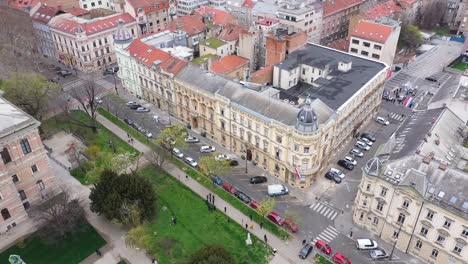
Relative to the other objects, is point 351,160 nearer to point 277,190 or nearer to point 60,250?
point 277,190

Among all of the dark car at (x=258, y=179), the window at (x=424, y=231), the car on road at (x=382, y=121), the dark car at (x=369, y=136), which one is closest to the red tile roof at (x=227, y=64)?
the dark car at (x=258, y=179)

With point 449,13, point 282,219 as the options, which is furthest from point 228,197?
point 449,13

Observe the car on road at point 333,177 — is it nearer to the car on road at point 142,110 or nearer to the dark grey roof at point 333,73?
the dark grey roof at point 333,73

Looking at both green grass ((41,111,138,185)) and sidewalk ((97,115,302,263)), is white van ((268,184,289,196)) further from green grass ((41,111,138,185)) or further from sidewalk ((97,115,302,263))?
green grass ((41,111,138,185))

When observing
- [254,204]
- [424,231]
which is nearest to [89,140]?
[254,204]

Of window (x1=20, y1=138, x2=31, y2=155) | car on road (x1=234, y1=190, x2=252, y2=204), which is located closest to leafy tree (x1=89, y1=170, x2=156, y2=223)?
window (x1=20, y1=138, x2=31, y2=155)
